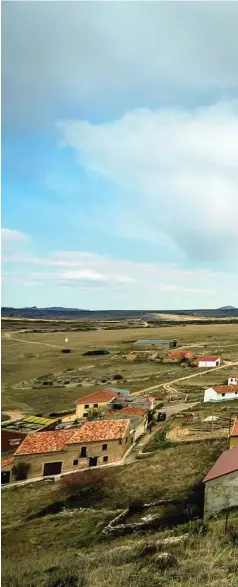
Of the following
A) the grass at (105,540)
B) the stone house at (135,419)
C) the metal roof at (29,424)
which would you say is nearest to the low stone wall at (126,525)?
the grass at (105,540)

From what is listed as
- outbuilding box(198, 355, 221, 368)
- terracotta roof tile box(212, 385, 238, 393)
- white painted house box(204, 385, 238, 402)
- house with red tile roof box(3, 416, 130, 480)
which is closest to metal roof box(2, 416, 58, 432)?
house with red tile roof box(3, 416, 130, 480)

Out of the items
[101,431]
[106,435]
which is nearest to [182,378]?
[101,431]

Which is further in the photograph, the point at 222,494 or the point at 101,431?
the point at 101,431

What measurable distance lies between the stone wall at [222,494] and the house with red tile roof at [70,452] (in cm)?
1293

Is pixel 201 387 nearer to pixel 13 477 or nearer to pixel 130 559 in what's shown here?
pixel 13 477

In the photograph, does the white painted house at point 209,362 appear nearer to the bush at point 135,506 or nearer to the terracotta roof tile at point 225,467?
the terracotta roof tile at point 225,467

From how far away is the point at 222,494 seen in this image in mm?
17438

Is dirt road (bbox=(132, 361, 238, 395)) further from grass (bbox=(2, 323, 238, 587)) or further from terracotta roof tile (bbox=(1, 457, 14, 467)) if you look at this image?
terracotta roof tile (bbox=(1, 457, 14, 467))

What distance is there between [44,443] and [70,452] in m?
2.13

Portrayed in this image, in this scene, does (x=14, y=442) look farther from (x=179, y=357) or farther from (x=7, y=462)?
(x=179, y=357)

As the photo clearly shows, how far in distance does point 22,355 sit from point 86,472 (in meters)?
68.6

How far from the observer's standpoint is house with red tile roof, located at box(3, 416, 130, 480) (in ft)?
95.0

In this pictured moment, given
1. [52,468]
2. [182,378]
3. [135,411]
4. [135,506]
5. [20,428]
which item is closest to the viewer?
[135,506]

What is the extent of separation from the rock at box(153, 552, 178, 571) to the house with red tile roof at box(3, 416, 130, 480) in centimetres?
1911
